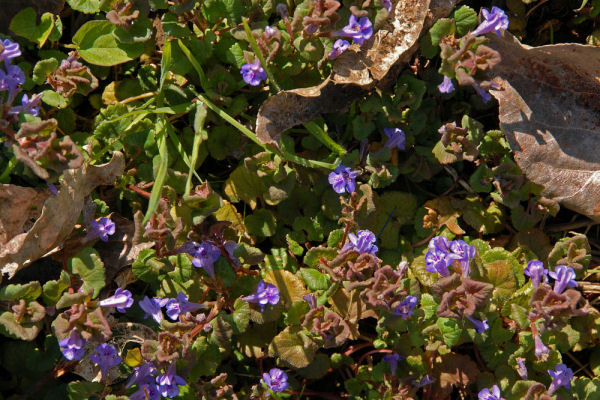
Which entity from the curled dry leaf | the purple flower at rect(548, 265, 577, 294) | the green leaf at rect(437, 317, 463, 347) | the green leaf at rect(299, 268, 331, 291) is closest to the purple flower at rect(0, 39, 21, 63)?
the curled dry leaf

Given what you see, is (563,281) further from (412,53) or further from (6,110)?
(6,110)

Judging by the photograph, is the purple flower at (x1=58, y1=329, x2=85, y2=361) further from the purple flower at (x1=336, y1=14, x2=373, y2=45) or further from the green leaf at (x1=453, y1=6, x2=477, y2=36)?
the green leaf at (x1=453, y1=6, x2=477, y2=36)

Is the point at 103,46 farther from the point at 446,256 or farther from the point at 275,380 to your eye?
the point at 446,256

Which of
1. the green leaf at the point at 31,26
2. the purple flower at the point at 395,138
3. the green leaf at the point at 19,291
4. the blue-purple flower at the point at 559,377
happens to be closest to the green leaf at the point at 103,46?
the green leaf at the point at 31,26

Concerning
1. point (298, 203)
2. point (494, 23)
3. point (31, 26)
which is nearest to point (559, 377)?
point (298, 203)

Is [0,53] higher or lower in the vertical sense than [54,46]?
higher

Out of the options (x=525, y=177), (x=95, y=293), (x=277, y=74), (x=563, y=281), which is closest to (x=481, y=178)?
(x=525, y=177)

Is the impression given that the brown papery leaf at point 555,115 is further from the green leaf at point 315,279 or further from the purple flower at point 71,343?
the purple flower at point 71,343
